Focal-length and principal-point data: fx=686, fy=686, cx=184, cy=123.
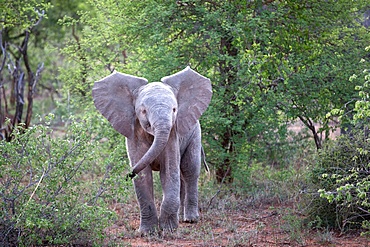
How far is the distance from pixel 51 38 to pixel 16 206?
14114 mm

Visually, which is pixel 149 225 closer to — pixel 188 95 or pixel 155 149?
pixel 155 149

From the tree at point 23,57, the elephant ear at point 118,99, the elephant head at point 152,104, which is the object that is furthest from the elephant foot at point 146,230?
the tree at point 23,57

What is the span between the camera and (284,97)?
31.3 ft

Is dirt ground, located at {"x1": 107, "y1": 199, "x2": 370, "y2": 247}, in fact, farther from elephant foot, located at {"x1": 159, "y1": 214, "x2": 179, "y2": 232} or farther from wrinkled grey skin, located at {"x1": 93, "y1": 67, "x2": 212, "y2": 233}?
wrinkled grey skin, located at {"x1": 93, "y1": 67, "x2": 212, "y2": 233}

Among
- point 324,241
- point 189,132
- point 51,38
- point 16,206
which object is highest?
point 51,38

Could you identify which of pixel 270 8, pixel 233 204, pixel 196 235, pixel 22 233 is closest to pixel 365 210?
pixel 196 235

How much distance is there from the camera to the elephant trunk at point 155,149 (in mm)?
6629

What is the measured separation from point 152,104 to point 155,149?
463 mm

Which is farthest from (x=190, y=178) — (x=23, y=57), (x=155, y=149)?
(x=23, y=57)

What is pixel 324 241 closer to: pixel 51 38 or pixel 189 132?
pixel 189 132

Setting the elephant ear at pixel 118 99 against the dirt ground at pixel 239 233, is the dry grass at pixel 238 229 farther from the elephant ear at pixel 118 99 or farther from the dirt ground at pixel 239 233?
the elephant ear at pixel 118 99

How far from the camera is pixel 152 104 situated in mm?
6832

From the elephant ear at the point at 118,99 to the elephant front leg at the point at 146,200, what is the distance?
0.46m

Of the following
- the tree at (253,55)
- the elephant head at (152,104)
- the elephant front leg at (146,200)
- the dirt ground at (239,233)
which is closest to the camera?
the elephant head at (152,104)
